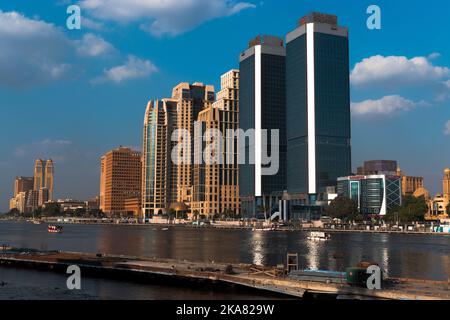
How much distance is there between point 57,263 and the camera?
7481 cm

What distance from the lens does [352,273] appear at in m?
46.9

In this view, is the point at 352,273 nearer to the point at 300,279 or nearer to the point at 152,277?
the point at 300,279

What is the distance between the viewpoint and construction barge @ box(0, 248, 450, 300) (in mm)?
44209

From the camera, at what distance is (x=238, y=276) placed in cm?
5531

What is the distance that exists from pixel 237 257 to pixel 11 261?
4129 centimetres

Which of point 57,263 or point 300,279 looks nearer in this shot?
point 300,279

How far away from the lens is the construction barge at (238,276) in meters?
44.2
